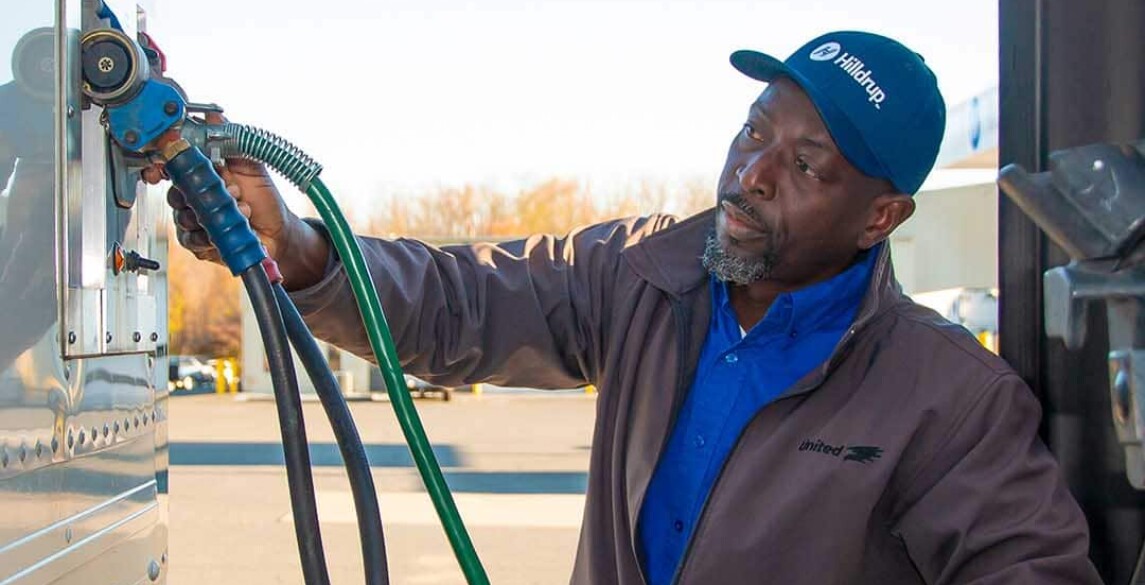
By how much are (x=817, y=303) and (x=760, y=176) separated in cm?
25

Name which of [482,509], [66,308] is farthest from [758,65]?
[482,509]

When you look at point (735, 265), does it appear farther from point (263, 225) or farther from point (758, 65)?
point (263, 225)

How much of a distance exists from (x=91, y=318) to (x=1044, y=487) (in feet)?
4.58

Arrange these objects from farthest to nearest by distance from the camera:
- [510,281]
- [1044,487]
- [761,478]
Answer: [510,281], [761,478], [1044,487]

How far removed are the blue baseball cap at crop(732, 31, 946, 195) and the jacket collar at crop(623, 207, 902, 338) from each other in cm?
18

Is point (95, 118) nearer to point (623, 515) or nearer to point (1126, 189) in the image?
point (623, 515)

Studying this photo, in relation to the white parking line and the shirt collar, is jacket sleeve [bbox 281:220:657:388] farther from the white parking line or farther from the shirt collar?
the white parking line

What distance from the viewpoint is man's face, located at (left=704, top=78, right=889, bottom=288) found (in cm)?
210

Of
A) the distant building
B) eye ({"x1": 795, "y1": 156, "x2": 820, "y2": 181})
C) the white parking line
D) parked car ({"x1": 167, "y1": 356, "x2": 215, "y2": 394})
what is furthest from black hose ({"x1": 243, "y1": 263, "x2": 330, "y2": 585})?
parked car ({"x1": 167, "y1": 356, "x2": 215, "y2": 394})

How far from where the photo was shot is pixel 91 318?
1.65m

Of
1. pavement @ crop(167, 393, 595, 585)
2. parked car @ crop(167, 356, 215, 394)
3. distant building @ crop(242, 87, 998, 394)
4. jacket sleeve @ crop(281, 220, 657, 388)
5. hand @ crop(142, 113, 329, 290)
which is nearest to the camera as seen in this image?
hand @ crop(142, 113, 329, 290)

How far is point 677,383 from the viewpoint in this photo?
Result: 207 centimetres

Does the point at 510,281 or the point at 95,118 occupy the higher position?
the point at 95,118

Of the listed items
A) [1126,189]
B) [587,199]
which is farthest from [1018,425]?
[587,199]
